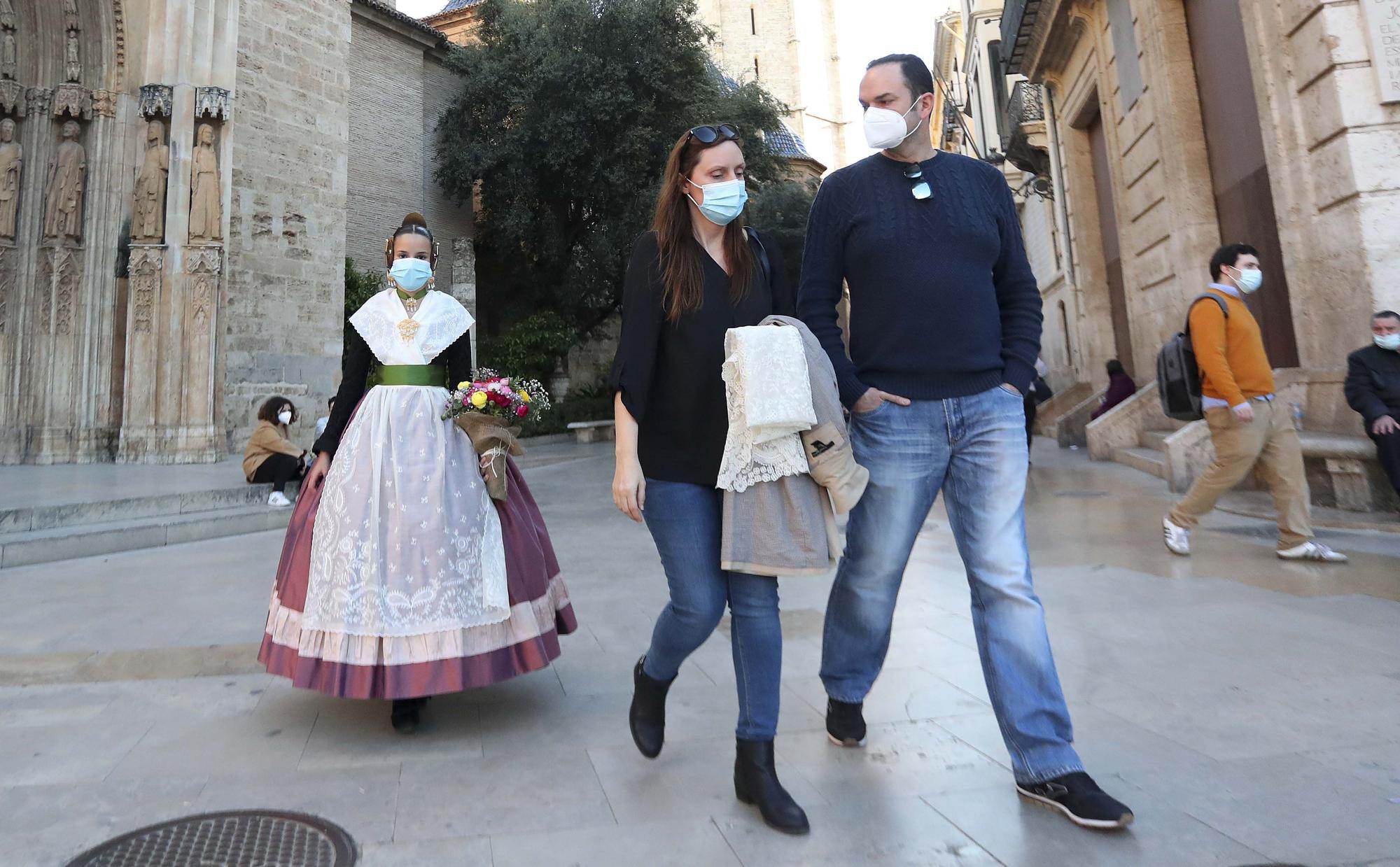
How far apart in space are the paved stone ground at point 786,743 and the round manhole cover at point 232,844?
70mm

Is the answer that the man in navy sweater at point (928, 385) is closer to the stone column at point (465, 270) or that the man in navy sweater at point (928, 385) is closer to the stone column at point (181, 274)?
the stone column at point (181, 274)

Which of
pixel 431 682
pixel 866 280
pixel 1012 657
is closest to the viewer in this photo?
pixel 1012 657

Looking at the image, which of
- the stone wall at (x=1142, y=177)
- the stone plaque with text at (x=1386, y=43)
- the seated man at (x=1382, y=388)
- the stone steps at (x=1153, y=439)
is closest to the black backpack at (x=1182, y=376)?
the seated man at (x=1382, y=388)

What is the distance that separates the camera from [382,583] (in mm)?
2779

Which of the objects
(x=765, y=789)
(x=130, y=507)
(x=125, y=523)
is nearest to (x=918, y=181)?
(x=765, y=789)

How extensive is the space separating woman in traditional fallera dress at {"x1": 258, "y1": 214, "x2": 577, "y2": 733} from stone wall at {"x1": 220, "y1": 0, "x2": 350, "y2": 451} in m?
11.6

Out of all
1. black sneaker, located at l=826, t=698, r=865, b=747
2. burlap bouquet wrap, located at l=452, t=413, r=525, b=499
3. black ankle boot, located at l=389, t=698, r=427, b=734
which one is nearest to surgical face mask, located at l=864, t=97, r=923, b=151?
burlap bouquet wrap, located at l=452, t=413, r=525, b=499

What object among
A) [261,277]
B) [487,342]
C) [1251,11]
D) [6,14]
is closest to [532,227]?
[487,342]

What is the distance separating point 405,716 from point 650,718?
95 centimetres

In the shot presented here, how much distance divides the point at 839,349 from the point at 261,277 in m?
14.4

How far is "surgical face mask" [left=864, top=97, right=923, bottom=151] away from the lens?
8.09 feet

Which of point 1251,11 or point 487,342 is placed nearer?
point 1251,11

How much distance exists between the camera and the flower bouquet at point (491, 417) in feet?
9.75

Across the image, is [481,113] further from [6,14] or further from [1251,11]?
[1251,11]
